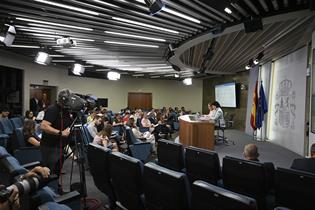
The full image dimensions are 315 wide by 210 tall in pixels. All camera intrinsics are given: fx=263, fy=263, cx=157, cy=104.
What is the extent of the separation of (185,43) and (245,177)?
4543 millimetres

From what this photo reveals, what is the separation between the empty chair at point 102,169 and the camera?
306 centimetres

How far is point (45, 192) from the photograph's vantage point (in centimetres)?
190

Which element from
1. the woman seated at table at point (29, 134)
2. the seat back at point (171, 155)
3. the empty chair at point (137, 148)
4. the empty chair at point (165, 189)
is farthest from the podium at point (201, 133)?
the empty chair at point (165, 189)

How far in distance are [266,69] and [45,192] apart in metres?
10.5

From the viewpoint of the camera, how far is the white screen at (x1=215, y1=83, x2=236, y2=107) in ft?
46.7

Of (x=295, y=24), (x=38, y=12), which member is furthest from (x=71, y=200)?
(x=295, y=24)

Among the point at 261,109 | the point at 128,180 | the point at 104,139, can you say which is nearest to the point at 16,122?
the point at 104,139

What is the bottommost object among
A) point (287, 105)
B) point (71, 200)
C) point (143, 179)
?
point (71, 200)

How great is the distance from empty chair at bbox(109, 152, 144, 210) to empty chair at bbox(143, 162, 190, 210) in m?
0.13

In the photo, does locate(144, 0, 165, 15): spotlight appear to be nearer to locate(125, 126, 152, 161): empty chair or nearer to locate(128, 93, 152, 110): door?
locate(125, 126, 152, 161): empty chair

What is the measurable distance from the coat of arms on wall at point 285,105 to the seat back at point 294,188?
20.5ft

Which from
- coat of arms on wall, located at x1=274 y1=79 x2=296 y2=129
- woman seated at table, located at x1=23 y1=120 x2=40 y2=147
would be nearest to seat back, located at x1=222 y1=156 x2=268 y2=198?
woman seated at table, located at x1=23 y1=120 x2=40 y2=147

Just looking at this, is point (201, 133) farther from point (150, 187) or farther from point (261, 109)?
point (150, 187)

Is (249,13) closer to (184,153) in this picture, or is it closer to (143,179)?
(184,153)
